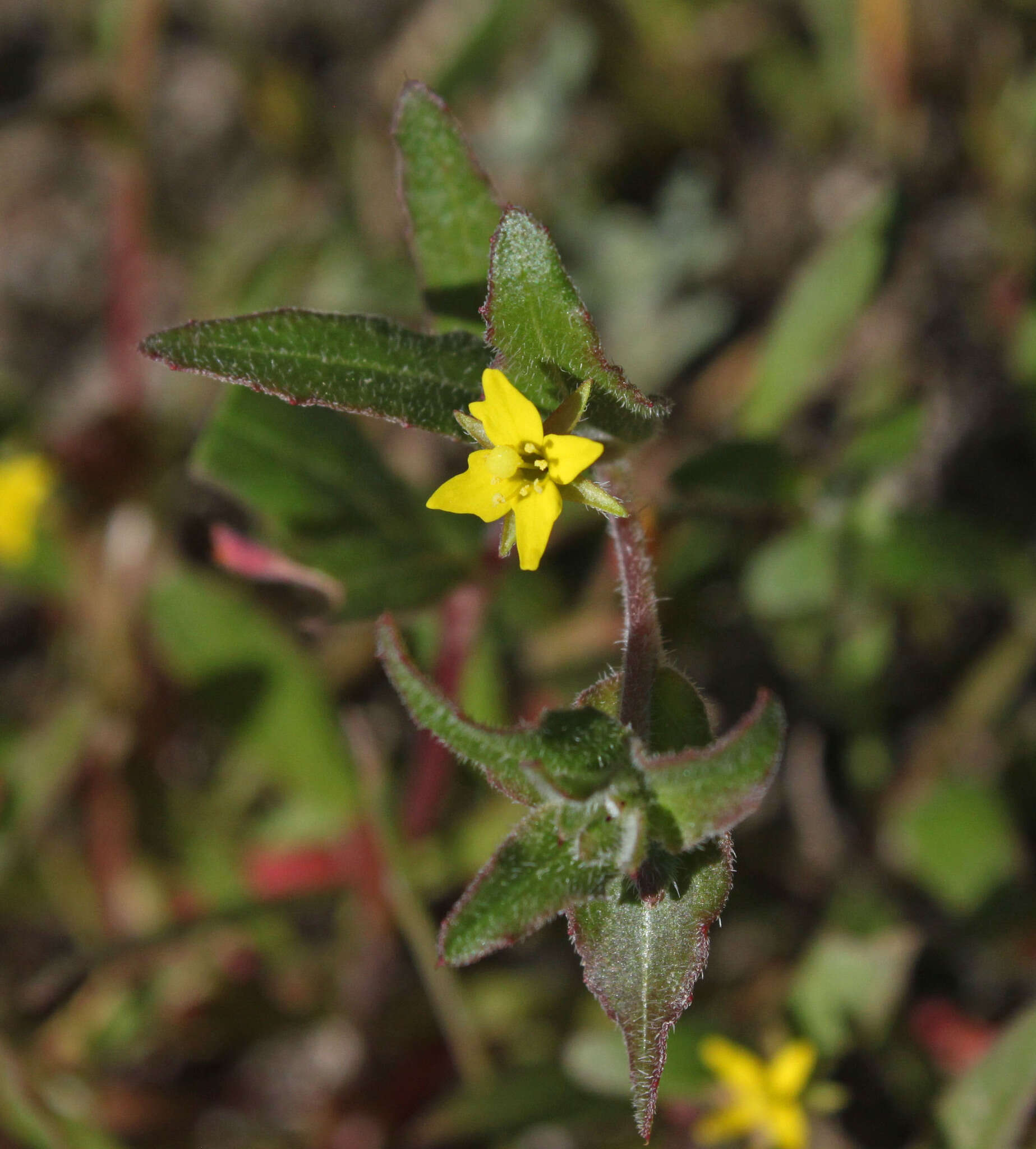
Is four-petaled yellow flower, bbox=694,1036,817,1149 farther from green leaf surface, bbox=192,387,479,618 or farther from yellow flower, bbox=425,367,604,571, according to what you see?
yellow flower, bbox=425,367,604,571

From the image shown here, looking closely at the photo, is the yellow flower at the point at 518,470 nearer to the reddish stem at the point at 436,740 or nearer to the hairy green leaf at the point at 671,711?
the hairy green leaf at the point at 671,711

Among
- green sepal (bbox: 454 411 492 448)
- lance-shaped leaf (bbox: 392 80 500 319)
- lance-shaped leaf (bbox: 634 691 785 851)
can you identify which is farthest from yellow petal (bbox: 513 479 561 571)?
lance-shaped leaf (bbox: 392 80 500 319)

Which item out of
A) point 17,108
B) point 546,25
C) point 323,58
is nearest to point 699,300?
point 546,25

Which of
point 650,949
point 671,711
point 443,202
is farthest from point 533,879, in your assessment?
point 443,202

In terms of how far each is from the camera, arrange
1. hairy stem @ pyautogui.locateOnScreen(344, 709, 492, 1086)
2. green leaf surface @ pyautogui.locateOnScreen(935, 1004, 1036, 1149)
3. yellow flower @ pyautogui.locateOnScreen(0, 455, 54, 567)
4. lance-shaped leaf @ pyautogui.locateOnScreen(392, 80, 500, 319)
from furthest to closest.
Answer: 1. yellow flower @ pyautogui.locateOnScreen(0, 455, 54, 567)
2. hairy stem @ pyautogui.locateOnScreen(344, 709, 492, 1086)
3. green leaf surface @ pyautogui.locateOnScreen(935, 1004, 1036, 1149)
4. lance-shaped leaf @ pyautogui.locateOnScreen(392, 80, 500, 319)

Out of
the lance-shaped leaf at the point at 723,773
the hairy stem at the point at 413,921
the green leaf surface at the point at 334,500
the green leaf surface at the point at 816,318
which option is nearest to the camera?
the lance-shaped leaf at the point at 723,773

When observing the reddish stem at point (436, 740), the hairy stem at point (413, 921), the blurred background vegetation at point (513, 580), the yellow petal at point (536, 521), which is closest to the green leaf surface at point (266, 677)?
the blurred background vegetation at point (513, 580)
